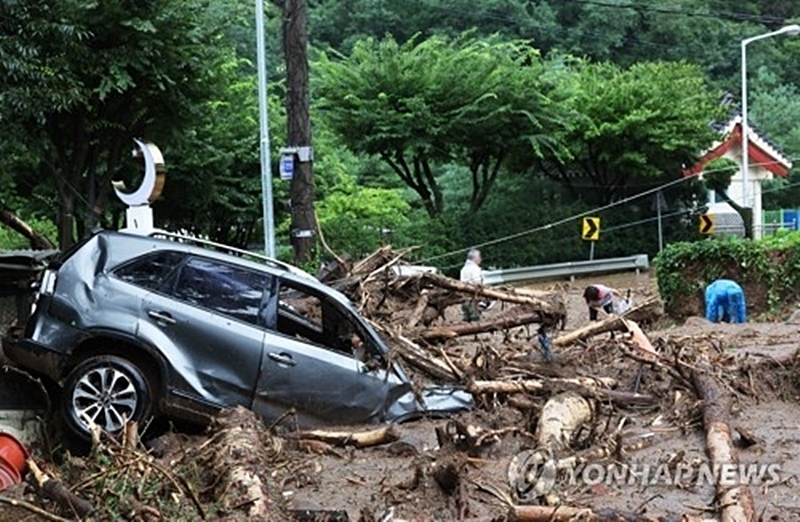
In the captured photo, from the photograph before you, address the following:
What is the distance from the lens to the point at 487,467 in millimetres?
7531

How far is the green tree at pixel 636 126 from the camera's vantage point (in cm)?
3148

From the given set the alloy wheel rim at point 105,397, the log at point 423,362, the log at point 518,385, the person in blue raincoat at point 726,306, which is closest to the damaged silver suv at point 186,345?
the alloy wheel rim at point 105,397

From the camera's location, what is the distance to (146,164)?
12.1 m

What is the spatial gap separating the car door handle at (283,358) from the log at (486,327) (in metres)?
3.12

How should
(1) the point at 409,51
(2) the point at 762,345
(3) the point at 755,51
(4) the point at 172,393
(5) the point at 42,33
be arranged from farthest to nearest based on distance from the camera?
1. (3) the point at 755,51
2. (1) the point at 409,51
3. (5) the point at 42,33
4. (2) the point at 762,345
5. (4) the point at 172,393

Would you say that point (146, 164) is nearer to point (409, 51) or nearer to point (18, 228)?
point (18, 228)

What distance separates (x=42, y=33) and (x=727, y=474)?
1038 centimetres

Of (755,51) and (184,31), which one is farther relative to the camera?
(755,51)

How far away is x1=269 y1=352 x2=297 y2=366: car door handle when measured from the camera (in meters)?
8.70

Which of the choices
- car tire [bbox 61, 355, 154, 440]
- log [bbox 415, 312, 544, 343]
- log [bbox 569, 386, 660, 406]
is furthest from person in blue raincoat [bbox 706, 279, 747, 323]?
car tire [bbox 61, 355, 154, 440]

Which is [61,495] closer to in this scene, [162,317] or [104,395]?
[104,395]

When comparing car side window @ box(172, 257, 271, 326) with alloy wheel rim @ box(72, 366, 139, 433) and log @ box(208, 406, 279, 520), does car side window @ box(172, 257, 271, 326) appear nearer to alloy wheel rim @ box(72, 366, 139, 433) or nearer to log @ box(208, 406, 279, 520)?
alloy wheel rim @ box(72, 366, 139, 433)

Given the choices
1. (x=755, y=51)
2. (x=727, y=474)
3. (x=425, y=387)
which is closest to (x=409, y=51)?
(x=425, y=387)

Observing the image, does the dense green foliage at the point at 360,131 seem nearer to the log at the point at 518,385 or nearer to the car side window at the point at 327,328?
the car side window at the point at 327,328
